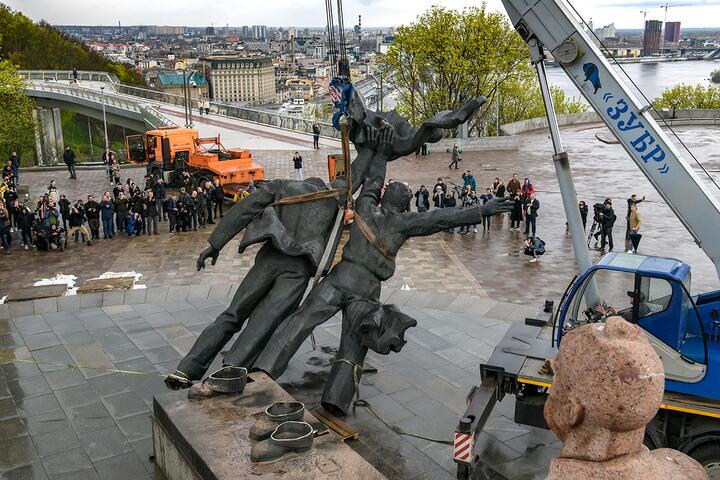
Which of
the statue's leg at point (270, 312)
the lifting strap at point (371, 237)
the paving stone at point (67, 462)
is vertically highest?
the lifting strap at point (371, 237)

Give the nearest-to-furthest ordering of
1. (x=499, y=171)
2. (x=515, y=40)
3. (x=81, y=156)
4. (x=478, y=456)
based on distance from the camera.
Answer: (x=478, y=456) < (x=499, y=171) < (x=515, y=40) < (x=81, y=156)

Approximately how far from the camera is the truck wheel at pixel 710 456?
27.4 ft

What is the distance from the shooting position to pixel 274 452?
275 inches

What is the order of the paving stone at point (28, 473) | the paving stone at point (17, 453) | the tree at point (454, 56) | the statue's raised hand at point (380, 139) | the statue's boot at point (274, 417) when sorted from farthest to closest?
the tree at point (454, 56) → the statue's raised hand at point (380, 139) → the paving stone at point (17, 453) → the paving stone at point (28, 473) → the statue's boot at point (274, 417)

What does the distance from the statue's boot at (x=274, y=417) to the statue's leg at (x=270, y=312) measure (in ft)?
6.55

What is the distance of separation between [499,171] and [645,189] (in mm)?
7179

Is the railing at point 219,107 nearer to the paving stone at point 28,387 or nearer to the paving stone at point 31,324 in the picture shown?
the paving stone at point 31,324

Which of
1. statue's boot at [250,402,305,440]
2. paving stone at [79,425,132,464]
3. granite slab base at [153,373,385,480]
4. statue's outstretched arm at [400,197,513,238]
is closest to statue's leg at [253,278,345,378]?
granite slab base at [153,373,385,480]

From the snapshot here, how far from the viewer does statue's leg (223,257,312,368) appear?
32.2 ft

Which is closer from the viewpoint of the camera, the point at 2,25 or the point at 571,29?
the point at 571,29

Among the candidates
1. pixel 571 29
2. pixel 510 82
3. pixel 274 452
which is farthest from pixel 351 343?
pixel 510 82

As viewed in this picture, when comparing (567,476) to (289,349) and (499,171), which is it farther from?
(499,171)

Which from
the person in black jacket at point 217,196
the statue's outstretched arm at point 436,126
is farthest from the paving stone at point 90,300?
the person in black jacket at point 217,196

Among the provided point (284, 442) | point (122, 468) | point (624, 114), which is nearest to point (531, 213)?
point (624, 114)
